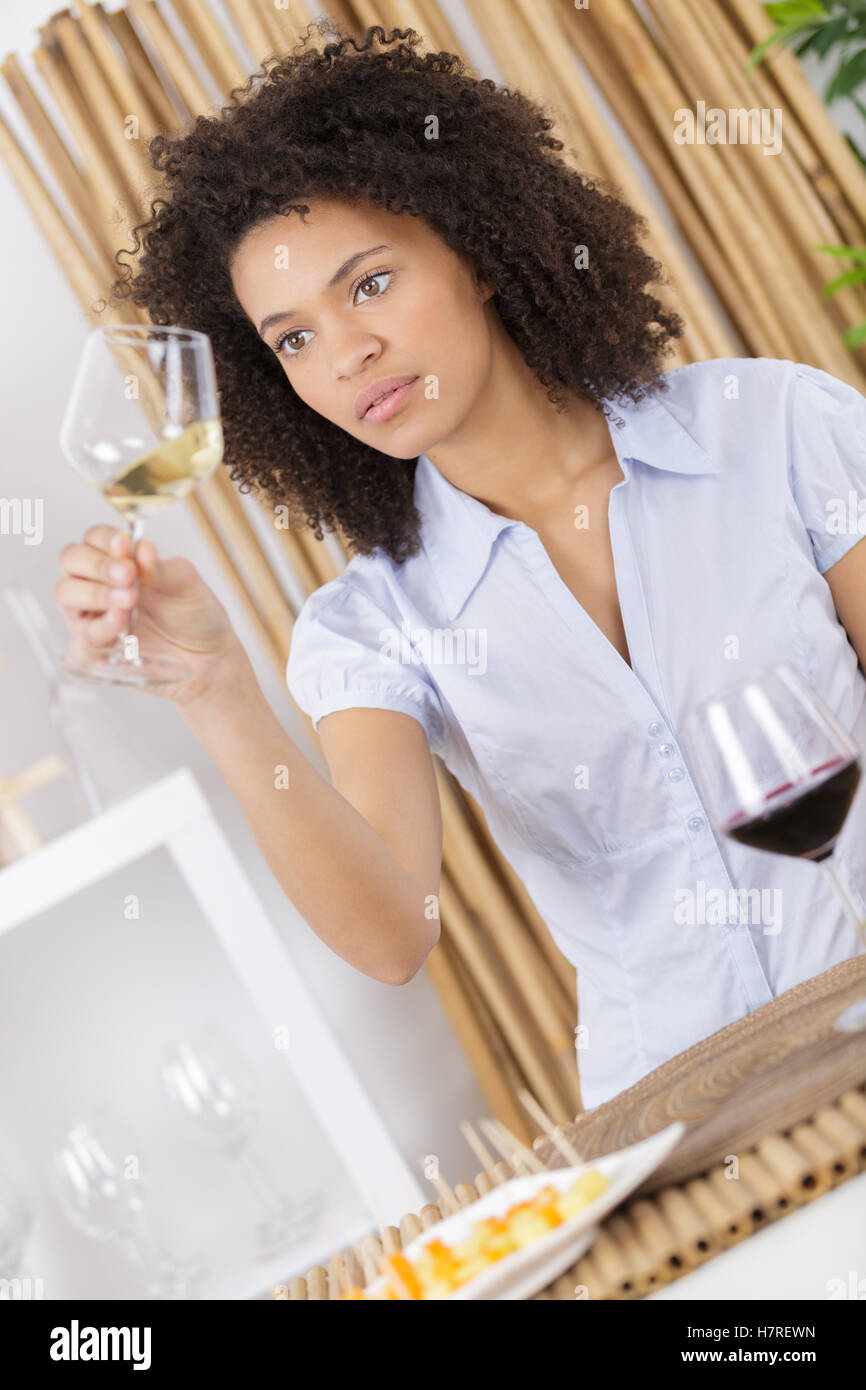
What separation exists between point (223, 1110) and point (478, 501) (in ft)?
2.47

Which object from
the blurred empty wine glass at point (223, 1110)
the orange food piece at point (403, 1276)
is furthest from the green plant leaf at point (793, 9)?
the orange food piece at point (403, 1276)

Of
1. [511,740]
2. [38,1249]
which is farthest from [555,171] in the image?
[38,1249]

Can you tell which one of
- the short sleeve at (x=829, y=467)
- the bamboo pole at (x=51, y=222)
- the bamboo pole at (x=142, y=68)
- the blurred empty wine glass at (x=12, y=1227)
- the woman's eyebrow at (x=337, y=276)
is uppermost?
the bamboo pole at (x=142, y=68)

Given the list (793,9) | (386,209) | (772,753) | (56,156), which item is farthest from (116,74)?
(772,753)

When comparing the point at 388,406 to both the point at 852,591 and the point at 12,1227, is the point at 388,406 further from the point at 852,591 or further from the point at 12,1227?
the point at 12,1227

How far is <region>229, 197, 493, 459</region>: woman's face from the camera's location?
1055 mm

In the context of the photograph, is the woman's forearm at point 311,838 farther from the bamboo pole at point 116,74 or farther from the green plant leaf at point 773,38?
the green plant leaf at point 773,38

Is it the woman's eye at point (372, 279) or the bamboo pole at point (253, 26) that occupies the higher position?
the bamboo pole at point (253, 26)

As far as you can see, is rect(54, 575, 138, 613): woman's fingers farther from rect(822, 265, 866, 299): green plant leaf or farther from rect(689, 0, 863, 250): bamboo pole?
rect(689, 0, 863, 250): bamboo pole

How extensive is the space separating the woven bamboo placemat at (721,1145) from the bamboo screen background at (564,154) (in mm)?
1027

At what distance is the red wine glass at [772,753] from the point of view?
1.93 feet

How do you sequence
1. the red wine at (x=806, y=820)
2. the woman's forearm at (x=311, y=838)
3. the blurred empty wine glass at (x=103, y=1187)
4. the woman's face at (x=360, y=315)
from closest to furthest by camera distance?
the red wine at (x=806, y=820), the woman's forearm at (x=311, y=838), the woman's face at (x=360, y=315), the blurred empty wine glass at (x=103, y=1187)

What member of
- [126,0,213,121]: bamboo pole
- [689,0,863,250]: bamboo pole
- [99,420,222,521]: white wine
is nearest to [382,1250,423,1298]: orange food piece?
[99,420,222,521]: white wine

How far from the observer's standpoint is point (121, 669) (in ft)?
2.09
